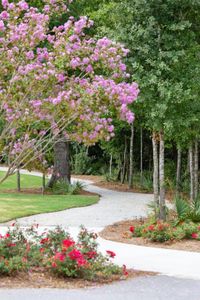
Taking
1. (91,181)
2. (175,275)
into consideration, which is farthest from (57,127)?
(91,181)

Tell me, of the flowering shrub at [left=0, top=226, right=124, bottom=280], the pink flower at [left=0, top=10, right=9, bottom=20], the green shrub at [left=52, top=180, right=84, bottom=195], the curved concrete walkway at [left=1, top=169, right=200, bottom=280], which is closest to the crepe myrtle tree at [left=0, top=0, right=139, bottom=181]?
the pink flower at [left=0, top=10, right=9, bottom=20]

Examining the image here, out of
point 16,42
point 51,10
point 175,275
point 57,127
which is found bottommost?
point 175,275

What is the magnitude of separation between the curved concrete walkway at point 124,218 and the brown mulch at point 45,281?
34.3 inches

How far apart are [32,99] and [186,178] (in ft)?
60.7

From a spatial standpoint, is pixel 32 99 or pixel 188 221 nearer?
pixel 32 99

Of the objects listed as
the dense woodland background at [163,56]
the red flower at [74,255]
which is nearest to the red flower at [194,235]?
the dense woodland background at [163,56]

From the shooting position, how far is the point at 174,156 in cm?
3139

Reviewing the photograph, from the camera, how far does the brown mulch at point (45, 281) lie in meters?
7.13

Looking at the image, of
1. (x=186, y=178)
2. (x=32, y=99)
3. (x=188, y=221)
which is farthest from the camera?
(x=186, y=178)

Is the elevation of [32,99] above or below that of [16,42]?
below

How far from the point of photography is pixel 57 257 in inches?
298

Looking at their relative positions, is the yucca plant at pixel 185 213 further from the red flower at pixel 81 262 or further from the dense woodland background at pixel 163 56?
the red flower at pixel 81 262

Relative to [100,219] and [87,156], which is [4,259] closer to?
[100,219]

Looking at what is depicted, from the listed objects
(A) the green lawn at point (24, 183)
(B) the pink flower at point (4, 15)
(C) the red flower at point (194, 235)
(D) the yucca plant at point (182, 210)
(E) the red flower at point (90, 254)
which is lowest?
(C) the red flower at point (194, 235)
